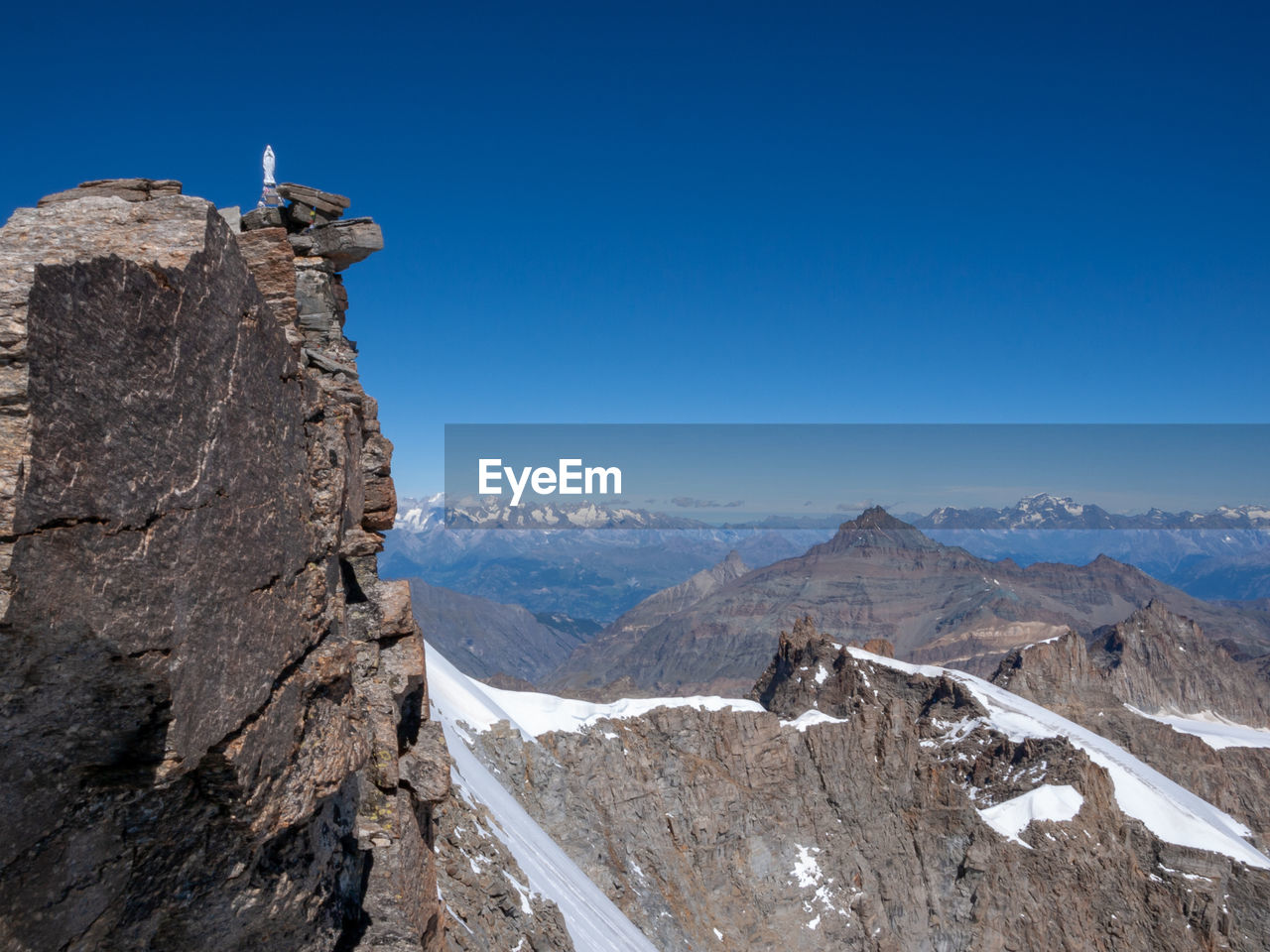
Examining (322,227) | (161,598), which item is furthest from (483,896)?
(161,598)

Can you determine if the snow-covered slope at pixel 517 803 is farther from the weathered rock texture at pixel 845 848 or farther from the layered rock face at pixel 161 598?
the layered rock face at pixel 161 598

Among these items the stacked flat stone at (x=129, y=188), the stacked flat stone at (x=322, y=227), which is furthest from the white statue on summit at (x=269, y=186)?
the stacked flat stone at (x=129, y=188)

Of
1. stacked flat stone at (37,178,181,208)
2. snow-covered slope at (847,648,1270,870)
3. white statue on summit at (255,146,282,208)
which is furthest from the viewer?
snow-covered slope at (847,648,1270,870)

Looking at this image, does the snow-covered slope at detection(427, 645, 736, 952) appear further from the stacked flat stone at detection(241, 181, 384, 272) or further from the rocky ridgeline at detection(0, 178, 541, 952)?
the rocky ridgeline at detection(0, 178, 541, 952)

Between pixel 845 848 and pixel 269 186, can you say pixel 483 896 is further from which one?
pixel 845 848

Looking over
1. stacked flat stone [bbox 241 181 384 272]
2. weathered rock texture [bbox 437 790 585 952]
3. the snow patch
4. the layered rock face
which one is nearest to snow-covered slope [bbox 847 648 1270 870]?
the snow patch

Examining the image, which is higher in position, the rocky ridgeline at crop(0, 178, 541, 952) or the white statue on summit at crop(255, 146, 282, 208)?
the white statue on summit at crop(255, 146, 282, 208)
